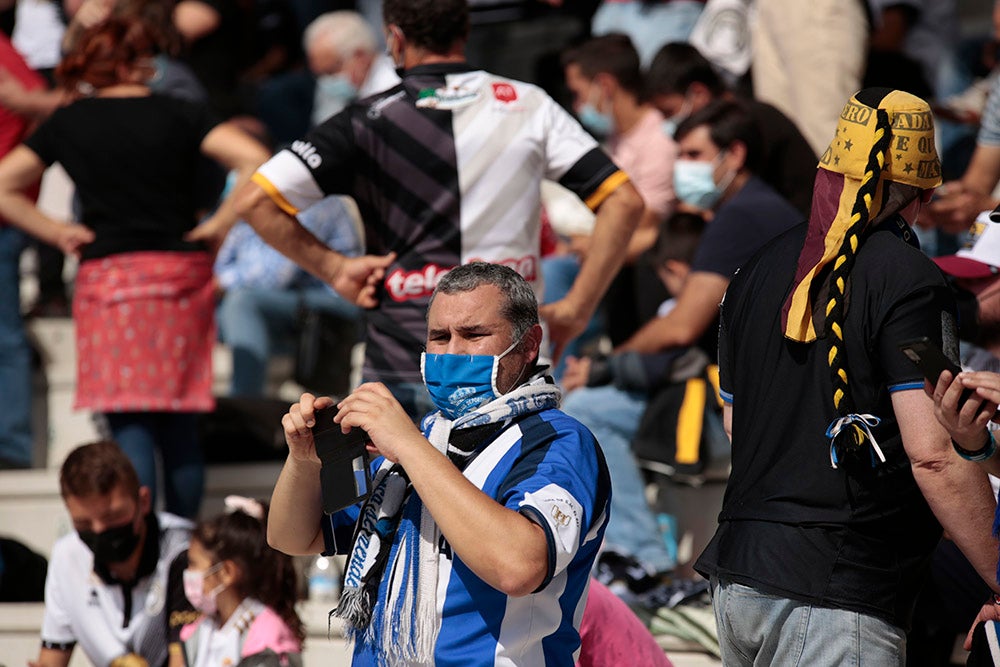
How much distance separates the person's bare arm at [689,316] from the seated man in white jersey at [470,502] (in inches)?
92.1

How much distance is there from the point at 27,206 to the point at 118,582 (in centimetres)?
153

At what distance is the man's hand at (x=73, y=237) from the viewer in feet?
17.6

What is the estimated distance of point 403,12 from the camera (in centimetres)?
411

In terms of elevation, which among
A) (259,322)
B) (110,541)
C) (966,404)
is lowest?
(259,322)

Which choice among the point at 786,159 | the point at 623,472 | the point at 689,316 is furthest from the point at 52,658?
the point at 786,159

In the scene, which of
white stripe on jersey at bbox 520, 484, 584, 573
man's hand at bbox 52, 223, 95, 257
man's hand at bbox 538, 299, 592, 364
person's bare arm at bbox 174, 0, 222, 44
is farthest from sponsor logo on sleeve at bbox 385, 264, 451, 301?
person's bare arm at bbox 174, 0, 222, 44

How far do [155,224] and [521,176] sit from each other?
5.67ft

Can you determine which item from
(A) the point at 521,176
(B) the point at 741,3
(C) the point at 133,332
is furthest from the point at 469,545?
(B) the point at 741,3

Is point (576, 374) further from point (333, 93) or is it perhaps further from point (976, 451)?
point (333, 93)

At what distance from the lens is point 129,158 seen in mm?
5258

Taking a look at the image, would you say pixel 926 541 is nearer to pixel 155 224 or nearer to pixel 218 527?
pixel 218 527

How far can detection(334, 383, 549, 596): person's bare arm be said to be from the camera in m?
2.53

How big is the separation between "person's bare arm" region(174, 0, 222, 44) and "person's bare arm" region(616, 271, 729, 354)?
3989 millimetres

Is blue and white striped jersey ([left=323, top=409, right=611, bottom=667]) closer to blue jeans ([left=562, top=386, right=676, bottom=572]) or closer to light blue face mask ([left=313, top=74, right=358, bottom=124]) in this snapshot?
blue jeans ([left=562, top=386, right=676, bottom=572])
